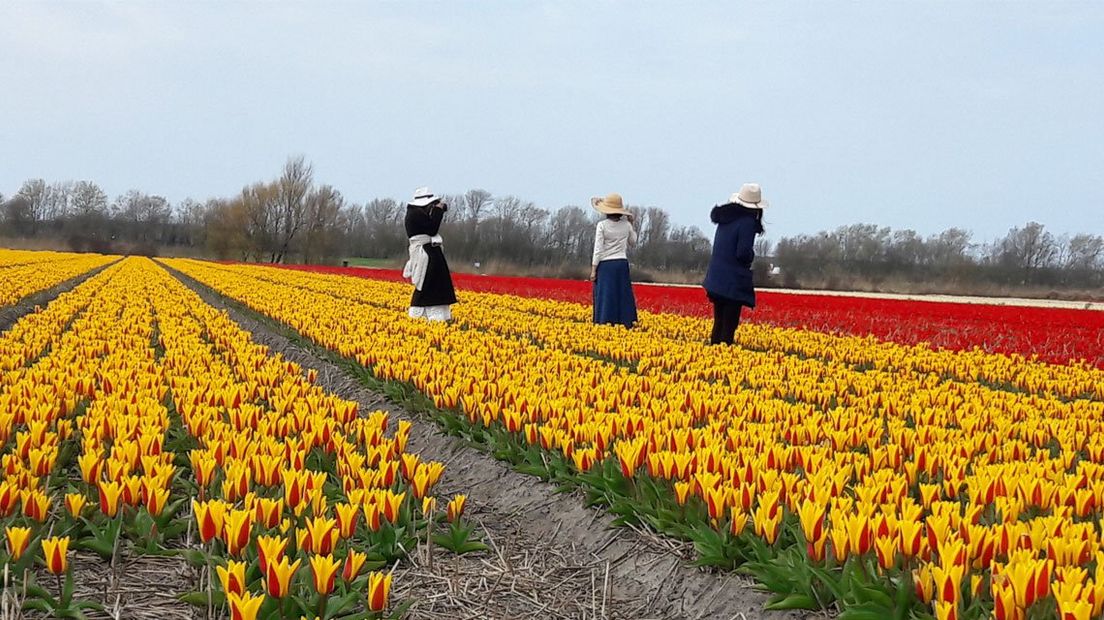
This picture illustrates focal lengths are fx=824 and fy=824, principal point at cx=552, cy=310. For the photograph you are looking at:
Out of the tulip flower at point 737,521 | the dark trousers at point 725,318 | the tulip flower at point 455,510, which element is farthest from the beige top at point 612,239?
the tulip flower at point 737,521

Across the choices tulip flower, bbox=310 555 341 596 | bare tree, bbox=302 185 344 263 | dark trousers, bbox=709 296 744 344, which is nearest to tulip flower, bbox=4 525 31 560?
tulip flower, bbox=310 555 341 596

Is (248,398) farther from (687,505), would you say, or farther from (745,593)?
(745,593)

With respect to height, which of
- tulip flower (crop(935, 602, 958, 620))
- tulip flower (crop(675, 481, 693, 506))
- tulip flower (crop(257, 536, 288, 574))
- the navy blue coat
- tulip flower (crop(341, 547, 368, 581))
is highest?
the navy blue coat

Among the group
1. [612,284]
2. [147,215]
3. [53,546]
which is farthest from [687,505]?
[147,215]

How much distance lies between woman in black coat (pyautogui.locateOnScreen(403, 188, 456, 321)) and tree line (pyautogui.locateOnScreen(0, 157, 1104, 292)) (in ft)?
114

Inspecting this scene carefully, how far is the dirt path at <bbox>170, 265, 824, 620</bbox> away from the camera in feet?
9.00

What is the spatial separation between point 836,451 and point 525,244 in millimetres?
60189

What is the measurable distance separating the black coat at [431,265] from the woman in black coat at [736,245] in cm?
384

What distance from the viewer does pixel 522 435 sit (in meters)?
4.62

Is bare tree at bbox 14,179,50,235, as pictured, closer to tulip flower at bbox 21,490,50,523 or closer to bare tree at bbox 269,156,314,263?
bare tree at bbox 269,156,314,263

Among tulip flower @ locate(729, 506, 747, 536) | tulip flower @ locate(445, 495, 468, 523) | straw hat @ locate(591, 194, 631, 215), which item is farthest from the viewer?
straw hat @ locate(591, 194, 631, 215)

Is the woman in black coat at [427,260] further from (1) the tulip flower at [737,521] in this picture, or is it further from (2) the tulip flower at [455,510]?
(1) the tulip flower at [737,521]

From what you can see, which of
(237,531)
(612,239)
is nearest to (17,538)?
(237,531)

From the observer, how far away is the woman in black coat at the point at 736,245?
8.71 metres
